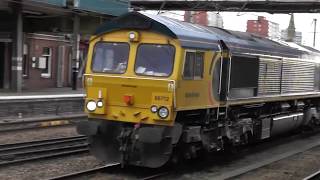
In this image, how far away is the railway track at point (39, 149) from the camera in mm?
12492

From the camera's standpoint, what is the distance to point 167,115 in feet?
34.3

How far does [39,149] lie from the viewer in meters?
13.7

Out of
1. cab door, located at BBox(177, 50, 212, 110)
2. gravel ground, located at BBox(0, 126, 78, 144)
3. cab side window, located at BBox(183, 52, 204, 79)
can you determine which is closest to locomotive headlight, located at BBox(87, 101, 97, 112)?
cab door, located at BBox(177, 50, 212, 110)

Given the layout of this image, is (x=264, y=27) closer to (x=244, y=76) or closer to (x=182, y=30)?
(x=244, y=76)

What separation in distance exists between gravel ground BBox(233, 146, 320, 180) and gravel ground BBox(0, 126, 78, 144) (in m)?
6.40

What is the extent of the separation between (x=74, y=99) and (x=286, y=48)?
1002cm

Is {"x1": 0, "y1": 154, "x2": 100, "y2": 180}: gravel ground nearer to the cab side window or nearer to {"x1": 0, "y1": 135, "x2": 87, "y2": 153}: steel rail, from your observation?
{"x1": 0, "y1": 135, "x2": 87, "y2": 153}: steel rail

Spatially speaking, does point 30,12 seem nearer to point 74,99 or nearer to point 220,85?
point 74,99

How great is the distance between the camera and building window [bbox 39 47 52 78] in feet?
121

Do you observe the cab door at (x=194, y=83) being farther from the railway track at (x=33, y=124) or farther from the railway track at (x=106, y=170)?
the railway track at (x=33, y=124)

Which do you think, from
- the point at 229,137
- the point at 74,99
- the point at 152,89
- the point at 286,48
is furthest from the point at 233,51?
the point at 74,99

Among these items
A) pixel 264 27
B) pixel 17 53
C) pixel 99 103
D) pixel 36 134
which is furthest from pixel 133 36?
pixel 264 27

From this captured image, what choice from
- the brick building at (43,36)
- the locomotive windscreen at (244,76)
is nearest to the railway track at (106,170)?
the locomotive windscreen at (244,76)

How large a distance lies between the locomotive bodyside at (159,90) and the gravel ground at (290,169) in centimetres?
98
